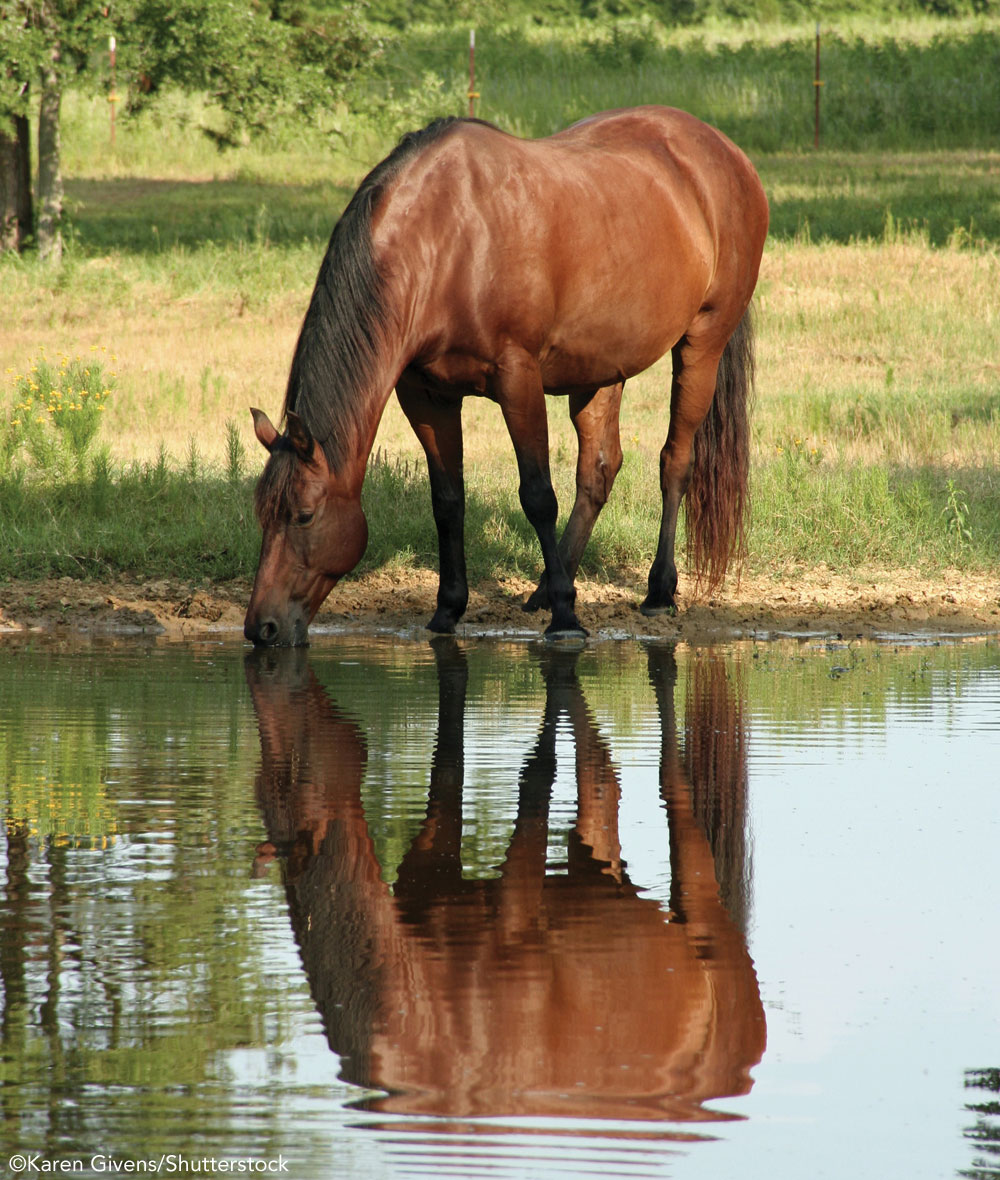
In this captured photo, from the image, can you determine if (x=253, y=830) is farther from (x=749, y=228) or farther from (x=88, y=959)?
(x=749, y=228)

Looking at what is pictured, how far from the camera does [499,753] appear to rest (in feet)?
17.5

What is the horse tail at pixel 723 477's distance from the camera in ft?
29.4

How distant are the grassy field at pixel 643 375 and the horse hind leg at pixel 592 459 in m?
0.43

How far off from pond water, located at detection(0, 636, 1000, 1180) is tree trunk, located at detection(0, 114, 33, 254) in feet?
53.5

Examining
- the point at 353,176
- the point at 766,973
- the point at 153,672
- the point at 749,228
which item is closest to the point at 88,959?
the point at 766,973

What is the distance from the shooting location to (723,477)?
9.09m

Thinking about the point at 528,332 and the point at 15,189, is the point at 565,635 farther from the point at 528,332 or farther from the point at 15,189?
the point at 15,189

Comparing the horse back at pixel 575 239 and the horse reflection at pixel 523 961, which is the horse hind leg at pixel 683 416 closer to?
the horse back at pixel 575 239

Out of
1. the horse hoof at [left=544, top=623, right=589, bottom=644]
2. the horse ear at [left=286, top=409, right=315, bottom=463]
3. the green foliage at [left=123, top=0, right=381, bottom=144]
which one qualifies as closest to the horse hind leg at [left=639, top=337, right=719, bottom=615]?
the horse hoof at [left=544, top=623, right=589, bottom=644]

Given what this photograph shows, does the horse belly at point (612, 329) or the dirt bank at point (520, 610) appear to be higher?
the horse belly at point (612, 329)

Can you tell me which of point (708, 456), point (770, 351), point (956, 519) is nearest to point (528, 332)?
point (708, 456)

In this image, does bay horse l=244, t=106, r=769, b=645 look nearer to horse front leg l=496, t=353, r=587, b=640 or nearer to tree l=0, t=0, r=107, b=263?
horse front leg l=496, t=353, r=587, b=640

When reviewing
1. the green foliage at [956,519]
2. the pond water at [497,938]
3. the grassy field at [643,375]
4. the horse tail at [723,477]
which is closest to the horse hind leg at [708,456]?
the horse tail at [723,477]

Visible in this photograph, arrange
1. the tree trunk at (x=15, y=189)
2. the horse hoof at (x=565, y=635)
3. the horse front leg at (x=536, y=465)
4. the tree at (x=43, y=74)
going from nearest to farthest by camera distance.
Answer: the horse front leg at (x=536, y=465) < the horse hoof at (x=565, y=635) < the tree at (x=43, y=74) < the tree trunk at (x=15, y=189)
